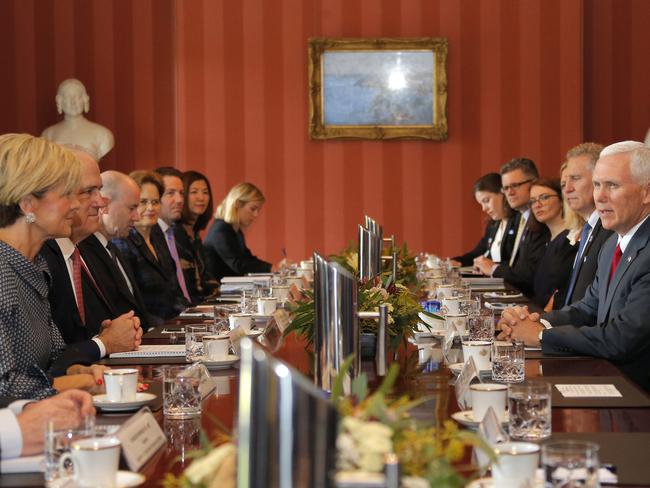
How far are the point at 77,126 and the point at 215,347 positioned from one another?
637 centimetres

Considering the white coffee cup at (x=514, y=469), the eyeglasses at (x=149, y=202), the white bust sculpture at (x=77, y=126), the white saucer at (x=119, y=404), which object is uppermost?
the white bust sculpture at (x=77, y=126)

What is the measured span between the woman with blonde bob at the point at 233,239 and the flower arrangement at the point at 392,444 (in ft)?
22.8

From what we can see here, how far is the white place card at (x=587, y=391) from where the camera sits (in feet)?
8.34

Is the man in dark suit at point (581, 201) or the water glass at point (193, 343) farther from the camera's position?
the man in dark suit at point (581, 201)

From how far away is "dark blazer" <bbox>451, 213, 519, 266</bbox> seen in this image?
27.6 feet

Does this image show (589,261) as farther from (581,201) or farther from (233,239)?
(233,239)

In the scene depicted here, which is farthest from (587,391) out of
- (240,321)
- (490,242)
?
(490,242)

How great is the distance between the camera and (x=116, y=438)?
1754 millimetres

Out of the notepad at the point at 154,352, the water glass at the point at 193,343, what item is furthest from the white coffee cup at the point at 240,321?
the water glass at the point at 193,343

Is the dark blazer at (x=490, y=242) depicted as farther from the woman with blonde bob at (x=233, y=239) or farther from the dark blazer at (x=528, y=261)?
the woman with blonde bob at (x=233, y=239)

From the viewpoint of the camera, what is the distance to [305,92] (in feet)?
30.7

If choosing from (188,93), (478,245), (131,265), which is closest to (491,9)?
(478,245)

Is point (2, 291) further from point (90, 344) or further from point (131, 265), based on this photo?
point (131, 265)

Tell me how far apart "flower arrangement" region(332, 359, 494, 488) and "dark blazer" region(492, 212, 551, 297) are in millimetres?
5707
